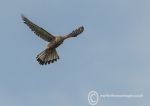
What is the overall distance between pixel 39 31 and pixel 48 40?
69 centimetres

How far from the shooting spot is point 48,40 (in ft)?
44.0

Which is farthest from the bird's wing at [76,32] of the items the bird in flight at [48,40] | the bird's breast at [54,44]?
the bird's breast at [54,44]

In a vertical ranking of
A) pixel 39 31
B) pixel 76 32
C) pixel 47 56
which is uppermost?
pixel 39 31

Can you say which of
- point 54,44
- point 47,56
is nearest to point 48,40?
point 54,44

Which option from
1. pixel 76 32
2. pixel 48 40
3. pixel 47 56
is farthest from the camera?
pixel 48 40

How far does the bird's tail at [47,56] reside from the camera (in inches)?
455

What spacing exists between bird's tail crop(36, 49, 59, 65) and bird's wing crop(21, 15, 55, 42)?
846 millimetres

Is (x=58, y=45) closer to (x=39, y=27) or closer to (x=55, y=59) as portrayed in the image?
(x=55, y=59)

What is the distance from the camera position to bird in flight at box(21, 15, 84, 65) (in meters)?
12.0

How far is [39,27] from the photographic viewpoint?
44.3 ft

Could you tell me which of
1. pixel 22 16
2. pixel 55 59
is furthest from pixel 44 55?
pixel 22 16

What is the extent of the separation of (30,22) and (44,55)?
91.0 inches

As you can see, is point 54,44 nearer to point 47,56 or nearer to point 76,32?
point 47,56

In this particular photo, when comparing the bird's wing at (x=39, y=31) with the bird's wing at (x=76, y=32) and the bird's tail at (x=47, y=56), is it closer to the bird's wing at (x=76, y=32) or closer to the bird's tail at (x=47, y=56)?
the bird's tail at (x=47, y=56)
